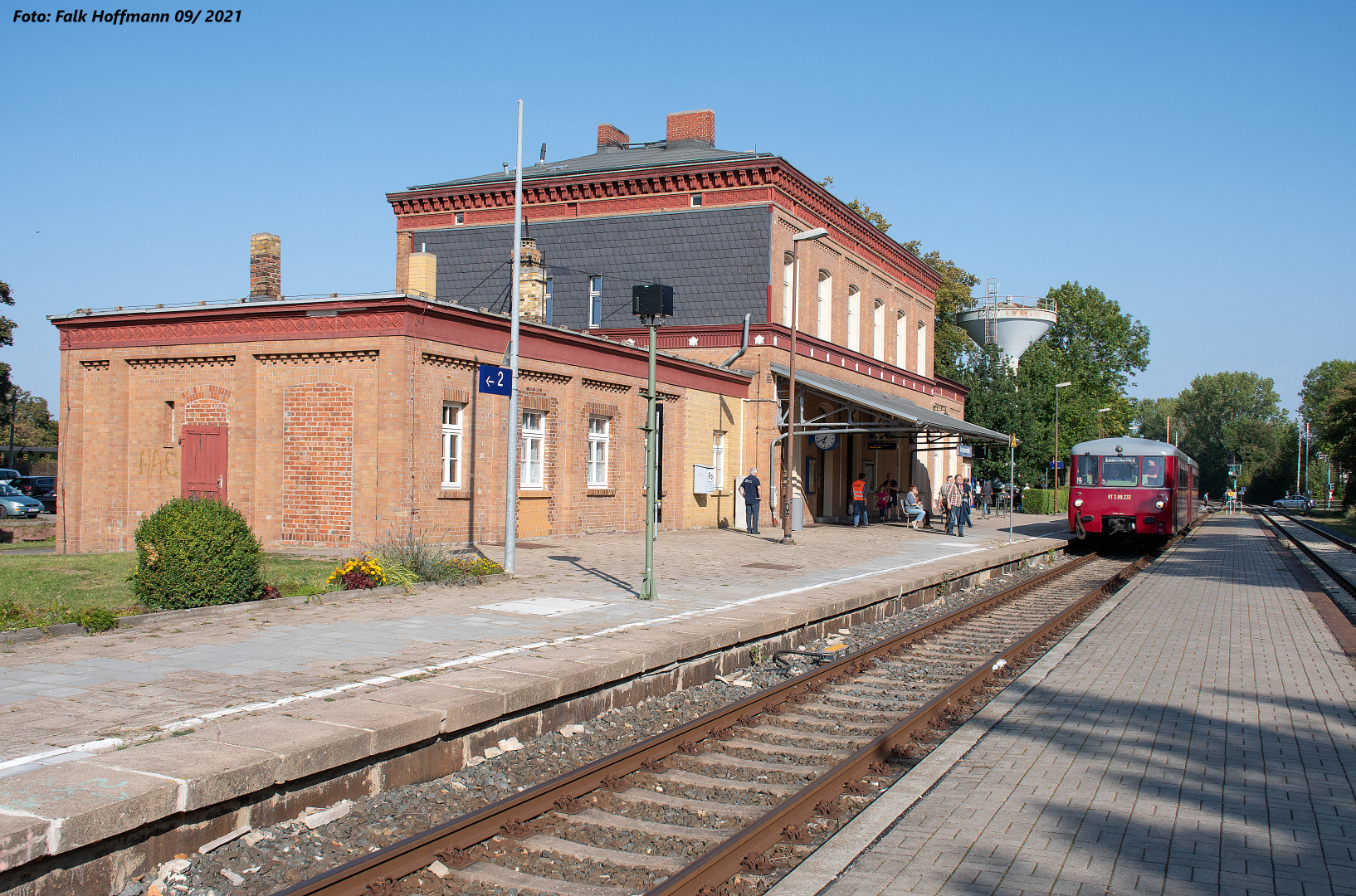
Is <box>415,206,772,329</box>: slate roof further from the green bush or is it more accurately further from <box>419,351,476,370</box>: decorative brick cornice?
the green bush

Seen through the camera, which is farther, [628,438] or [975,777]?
[628,438]

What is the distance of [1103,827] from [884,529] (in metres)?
25.0

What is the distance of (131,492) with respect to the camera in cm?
1962

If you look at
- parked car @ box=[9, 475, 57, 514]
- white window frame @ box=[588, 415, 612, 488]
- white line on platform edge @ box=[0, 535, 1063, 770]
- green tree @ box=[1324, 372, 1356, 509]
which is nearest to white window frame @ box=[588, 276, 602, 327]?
white window frame @ box=[588, 415, 612, 488]

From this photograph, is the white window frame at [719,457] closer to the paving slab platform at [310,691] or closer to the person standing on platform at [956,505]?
the person standing on platform at [956,505]

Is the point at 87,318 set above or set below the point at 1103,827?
above

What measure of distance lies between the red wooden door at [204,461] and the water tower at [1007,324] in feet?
182

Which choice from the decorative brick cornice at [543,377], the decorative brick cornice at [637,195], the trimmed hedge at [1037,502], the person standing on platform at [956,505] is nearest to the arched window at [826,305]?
the decorative brick cornice at [637,195]

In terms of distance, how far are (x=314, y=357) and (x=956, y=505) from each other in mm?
17305

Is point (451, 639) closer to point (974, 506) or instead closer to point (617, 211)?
point (617, 211)

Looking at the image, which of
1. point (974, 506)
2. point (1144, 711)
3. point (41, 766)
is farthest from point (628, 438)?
point (974, 506)

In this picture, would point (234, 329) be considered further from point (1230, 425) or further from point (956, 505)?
point (1230, 425)

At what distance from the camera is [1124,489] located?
2555 centimetres

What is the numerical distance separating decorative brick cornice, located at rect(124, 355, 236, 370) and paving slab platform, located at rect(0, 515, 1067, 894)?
8.25m
